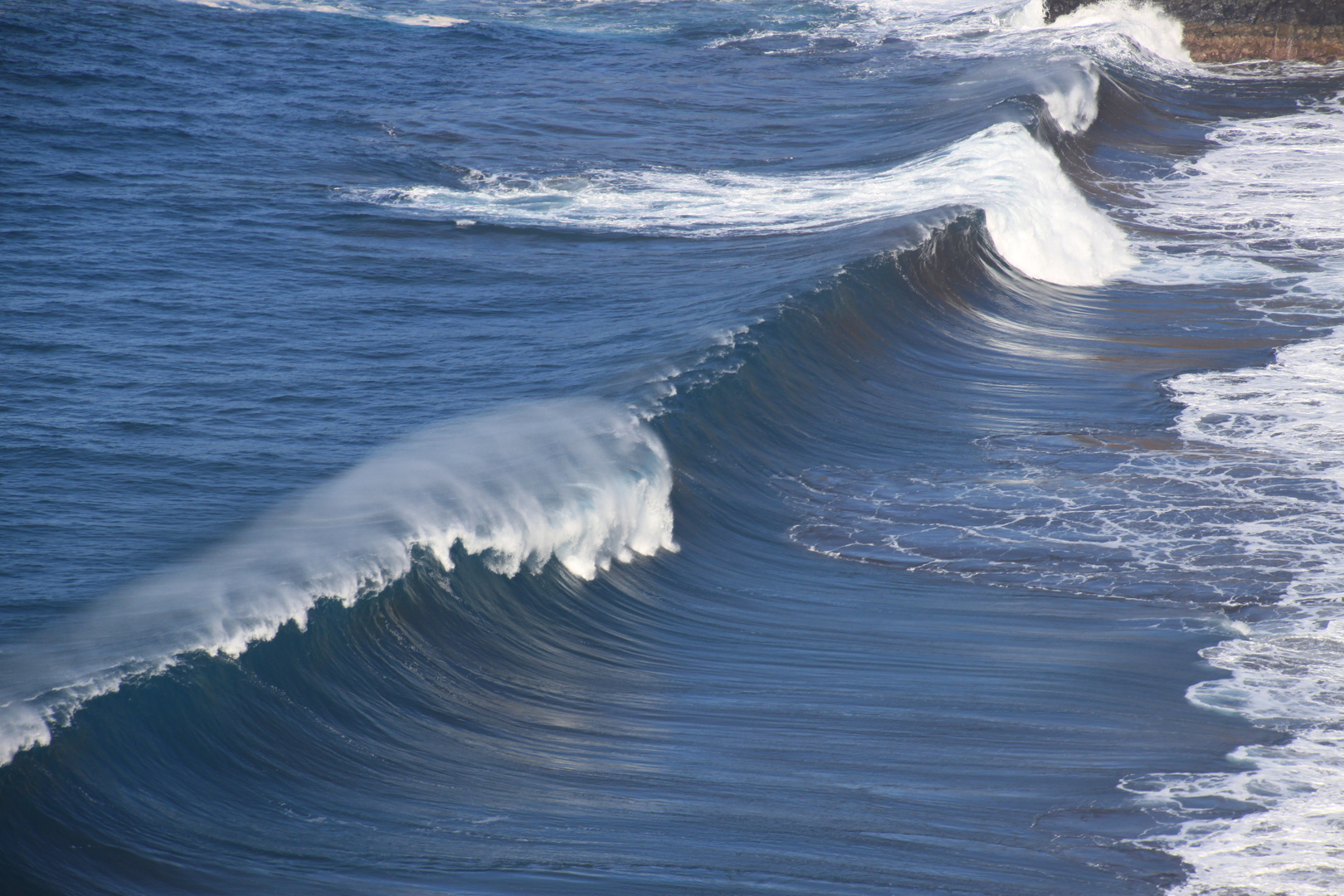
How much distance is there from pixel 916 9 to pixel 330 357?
29.7 m

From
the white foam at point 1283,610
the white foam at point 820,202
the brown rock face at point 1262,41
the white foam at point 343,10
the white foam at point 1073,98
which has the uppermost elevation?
the white foam at point 343,10

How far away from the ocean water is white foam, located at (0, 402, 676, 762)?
0.03 m

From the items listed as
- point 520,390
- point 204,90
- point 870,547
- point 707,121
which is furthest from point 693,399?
point 204,90

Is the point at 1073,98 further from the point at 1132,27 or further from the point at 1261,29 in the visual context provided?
the point at 1261,29

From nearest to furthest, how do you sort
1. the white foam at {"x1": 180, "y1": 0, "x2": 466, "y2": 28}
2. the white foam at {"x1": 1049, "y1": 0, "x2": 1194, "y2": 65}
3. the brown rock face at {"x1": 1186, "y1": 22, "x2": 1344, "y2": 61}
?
1. the brown rock face at {"x1": 1186, "y1": 22, "x2": 1344, "y2": 61}
2. the white foam at {"x1": 1049, "y1": 0, "x2": 1194, "y2": 65}
3. the white foam at {"x1": 180, "y1": 0, "x2": 466, "y2": 28}

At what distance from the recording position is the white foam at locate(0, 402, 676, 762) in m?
5.58

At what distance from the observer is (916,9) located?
35.9m

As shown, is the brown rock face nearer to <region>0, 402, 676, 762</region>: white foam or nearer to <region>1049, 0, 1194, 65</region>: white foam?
<region>1049, 0, 1194, 65</region>: white foam

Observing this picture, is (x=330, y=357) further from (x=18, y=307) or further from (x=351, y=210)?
(x=351, y=210)

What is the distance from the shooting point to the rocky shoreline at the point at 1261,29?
94.7 ft

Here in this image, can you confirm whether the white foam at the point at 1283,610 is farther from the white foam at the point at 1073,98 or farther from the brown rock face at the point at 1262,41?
the brown rock face at the point at 1262,41

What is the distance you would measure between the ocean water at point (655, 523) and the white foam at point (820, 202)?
0.10m

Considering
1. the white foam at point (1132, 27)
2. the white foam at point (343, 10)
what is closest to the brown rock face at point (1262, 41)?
the white foam at point (1132, 27)

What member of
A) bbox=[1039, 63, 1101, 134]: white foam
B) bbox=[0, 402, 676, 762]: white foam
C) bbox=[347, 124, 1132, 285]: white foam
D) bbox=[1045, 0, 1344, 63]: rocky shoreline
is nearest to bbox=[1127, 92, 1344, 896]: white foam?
bbox=[347, 124, 1132, 285]: white foam
